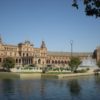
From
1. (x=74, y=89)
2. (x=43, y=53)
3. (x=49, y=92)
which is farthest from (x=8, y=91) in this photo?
(x=43, y=53)

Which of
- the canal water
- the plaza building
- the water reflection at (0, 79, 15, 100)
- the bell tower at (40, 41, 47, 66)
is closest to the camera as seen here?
the canal water

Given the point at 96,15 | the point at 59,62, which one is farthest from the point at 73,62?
the point at 96,15

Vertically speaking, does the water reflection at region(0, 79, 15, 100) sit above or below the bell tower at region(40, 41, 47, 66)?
below

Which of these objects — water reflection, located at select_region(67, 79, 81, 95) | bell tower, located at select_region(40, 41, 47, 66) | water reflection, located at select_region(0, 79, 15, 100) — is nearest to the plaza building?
bell tower, located at select_region(40, 41, 47, 66)

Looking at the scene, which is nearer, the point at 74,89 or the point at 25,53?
the point at 74,89

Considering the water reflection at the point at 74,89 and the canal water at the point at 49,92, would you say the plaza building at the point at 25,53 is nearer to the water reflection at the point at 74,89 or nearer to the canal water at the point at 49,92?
the water reflection at the point at 74,89

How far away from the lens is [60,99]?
41.8 meters

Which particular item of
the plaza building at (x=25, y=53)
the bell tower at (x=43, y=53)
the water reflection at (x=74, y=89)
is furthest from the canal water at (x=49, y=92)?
the bell tower at (x=43, y=53)

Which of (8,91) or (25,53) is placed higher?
(25,53)

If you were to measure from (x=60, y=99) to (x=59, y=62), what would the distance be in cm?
14604

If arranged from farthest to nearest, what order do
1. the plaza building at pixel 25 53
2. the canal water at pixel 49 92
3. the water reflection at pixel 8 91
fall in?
the plaza building at pixel 25 53, the water reflection at pixel 8 91, the canal water at pixel 49 92

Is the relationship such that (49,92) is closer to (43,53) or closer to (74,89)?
(74,89)

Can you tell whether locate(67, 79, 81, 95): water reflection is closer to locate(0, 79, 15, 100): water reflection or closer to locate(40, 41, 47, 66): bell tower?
locate(0, 79, 15, 100): water reflection

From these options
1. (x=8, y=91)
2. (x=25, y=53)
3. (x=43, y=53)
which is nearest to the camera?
(x=8, y=91)
